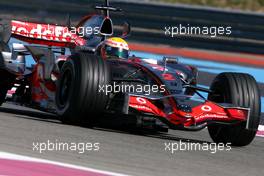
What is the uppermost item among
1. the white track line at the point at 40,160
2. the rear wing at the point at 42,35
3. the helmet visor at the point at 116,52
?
the rear wing at the point at 42,35

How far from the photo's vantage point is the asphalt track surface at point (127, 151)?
7.15 meters

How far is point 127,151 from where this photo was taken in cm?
795

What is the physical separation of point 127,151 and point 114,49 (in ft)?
8.40

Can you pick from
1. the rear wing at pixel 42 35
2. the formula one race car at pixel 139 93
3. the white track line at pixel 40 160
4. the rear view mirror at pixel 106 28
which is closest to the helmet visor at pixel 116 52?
the formula one race car at pixel 139 93

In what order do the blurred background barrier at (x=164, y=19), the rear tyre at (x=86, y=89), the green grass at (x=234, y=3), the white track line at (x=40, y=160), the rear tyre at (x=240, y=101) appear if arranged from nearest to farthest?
the white track line at (x=40, y=160) < the rear tyre at (x=86, y=89) < the rear tyre at (x=240, y=101) < the blurred background barrier at (x=164, y=19) < the green grass at (x=234, y=3)

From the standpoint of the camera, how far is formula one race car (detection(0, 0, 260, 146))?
9.02m

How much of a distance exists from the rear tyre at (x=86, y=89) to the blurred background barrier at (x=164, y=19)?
12373 millimetres

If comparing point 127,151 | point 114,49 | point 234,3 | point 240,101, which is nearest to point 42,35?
point 114,49

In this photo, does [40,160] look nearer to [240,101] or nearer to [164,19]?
[240,101]

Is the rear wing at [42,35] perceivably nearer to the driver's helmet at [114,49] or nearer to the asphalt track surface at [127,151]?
the driver's helmet at [114,49]

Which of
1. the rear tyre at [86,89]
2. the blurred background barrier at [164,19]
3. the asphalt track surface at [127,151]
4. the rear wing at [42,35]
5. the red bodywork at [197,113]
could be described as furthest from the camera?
the blurred background barrier at [164,19]

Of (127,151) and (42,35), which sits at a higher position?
(42,35)

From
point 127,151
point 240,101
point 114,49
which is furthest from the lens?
point 114,49

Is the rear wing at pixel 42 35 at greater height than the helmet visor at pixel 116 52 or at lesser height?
greater
